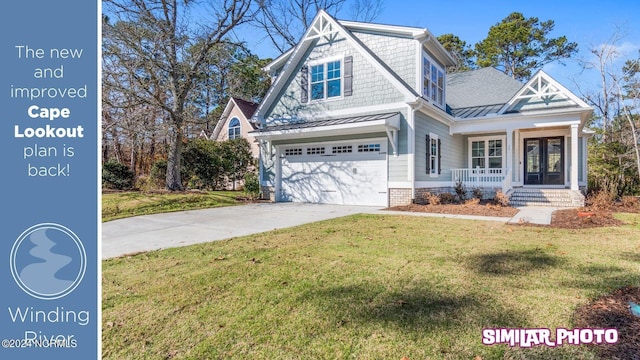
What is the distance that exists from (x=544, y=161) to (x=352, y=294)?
14.8m

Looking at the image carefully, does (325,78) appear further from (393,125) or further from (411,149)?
(411,149)

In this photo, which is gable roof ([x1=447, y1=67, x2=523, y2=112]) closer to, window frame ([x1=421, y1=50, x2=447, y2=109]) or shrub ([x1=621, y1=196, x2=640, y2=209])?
window frame ([x1=421, y1=50, x2=447, y2=109])

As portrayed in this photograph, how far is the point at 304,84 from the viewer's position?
43.8ft

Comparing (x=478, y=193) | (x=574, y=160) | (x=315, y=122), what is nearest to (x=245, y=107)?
(x=315, y=122)

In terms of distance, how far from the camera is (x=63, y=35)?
2.79m

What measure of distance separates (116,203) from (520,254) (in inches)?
431

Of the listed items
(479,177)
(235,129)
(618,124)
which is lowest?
(479,177)

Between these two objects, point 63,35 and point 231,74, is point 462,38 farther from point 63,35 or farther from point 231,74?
point 63,35

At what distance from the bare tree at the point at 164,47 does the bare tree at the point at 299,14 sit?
6.27 m

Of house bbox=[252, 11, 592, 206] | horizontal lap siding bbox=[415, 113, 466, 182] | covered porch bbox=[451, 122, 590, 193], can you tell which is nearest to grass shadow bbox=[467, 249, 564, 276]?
house bbox=[252, 11, 592, 206]

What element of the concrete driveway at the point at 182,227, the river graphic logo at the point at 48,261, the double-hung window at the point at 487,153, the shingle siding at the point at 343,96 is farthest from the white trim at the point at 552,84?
the river graphic logo at the point at 48,261

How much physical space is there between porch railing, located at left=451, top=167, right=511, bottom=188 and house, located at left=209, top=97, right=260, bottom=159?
1357 centimetres

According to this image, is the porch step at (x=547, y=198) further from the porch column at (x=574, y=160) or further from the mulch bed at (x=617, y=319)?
the mulch bed at (x=617, y=319)

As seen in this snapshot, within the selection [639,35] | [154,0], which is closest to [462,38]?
[639,35]
